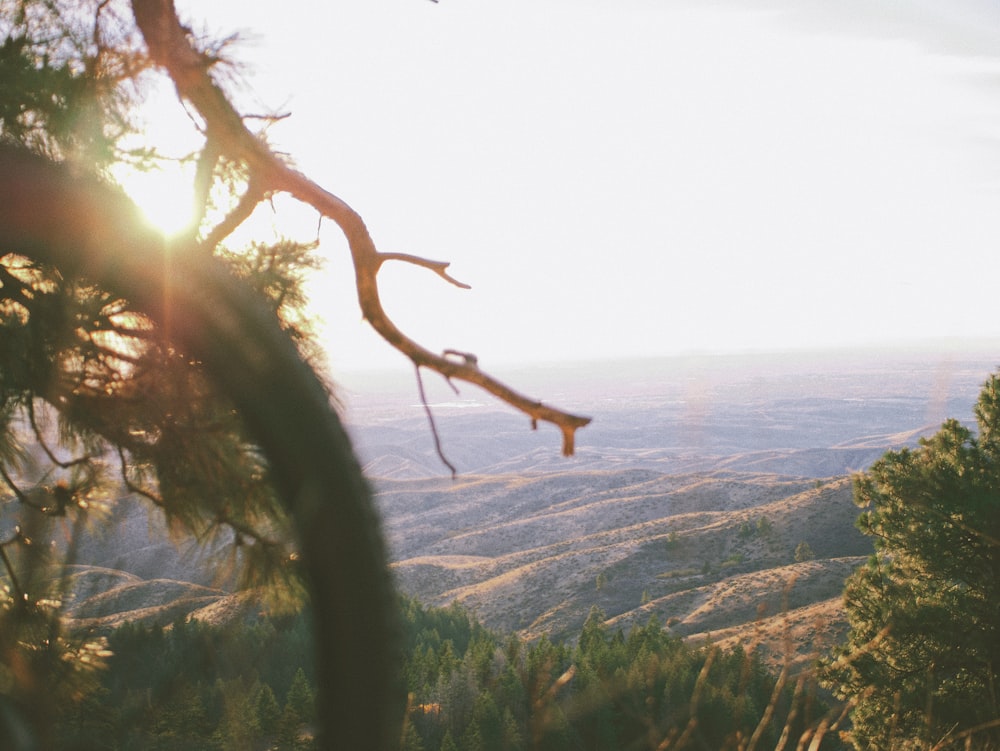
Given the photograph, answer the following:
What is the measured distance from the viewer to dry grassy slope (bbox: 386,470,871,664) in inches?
2210

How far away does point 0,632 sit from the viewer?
11.4 ft

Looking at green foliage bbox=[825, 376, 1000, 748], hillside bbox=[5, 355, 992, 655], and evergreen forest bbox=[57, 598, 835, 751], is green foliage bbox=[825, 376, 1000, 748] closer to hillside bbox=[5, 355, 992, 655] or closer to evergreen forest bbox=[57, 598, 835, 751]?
evergreen forest bbox=[57, 598, 835, 751]

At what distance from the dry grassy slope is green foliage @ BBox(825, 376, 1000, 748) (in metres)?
22.4

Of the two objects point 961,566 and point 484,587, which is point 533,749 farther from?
point 484,587

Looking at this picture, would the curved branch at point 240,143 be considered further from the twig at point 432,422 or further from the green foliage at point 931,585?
the green foliage at point 931,585

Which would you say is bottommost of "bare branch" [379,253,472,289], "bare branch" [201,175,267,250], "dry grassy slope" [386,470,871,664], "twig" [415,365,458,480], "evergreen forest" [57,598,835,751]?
"dry grassy slope" [386,470,871,664]

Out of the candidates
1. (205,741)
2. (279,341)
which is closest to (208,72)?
(279,341)

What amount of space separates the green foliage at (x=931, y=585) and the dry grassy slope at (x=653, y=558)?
2236 centimetres

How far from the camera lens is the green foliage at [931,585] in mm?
12328

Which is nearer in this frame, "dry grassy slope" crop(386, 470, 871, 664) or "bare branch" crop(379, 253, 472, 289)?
"bare branch" crop(379, 253, 472, 289)

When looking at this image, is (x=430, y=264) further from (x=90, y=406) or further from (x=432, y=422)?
(x=90, y=406)

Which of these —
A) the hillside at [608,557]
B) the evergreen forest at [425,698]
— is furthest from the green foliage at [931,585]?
the hillside at [608,557]

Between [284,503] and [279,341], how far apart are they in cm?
70

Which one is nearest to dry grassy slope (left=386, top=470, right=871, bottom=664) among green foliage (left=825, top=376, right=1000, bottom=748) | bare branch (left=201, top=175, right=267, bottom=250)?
green foliage (left=825, top=376, right=1000, bottom=748)
